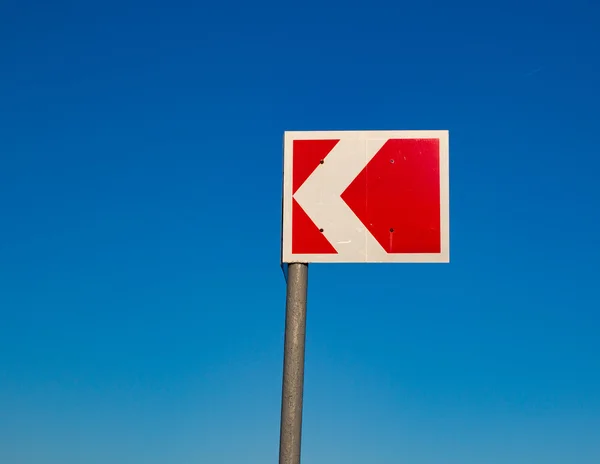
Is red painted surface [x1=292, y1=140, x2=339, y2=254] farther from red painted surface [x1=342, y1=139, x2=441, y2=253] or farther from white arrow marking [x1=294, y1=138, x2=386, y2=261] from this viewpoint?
red painted surface [x1=342, y1=139, x2=441, y2=253]

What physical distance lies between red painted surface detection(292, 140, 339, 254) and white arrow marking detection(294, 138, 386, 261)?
0.03 metres

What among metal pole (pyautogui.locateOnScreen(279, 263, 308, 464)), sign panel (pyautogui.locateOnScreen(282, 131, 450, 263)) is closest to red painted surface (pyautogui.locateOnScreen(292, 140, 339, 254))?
sign panel (pyautogui.locateOnScreen(282, 131, 450, 263))

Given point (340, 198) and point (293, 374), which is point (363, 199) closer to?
point (340, 198)

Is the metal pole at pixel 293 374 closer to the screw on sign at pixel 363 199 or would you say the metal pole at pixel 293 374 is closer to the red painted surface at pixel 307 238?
the screw on sign at pixel 363 199

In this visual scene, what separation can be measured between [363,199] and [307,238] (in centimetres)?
44

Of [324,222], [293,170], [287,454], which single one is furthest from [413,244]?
[287,454]

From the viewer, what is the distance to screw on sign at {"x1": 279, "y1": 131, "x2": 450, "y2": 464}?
4473 millimetres

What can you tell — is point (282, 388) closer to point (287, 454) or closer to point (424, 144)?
point (287, 454)

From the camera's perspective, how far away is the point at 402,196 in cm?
455

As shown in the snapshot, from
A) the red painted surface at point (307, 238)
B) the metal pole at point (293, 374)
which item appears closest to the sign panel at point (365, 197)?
the red painted surface at point (307, 238)

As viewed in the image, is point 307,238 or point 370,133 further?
point 370,133

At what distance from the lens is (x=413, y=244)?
447cm

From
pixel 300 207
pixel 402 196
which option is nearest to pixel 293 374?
pixel 300 207

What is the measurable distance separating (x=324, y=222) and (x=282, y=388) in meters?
1.06
